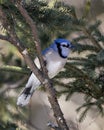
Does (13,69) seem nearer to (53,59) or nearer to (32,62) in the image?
(53,59)

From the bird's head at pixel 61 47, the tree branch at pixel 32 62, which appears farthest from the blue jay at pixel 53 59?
the tree branch at pixel 32 62

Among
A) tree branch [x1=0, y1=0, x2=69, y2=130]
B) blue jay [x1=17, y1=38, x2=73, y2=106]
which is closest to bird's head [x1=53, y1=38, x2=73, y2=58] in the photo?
blue jay [x1=17, y1=38, x2=73, y2=106]

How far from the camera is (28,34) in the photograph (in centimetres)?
154

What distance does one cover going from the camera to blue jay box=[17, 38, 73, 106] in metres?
1.64

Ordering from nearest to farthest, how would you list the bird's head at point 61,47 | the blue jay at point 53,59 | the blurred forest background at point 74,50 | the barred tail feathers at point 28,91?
the blurred forest background at point 74,50, the barred tail feathers at point 28,91, the blue jay at point 53,59, the bird's head at point 61,47

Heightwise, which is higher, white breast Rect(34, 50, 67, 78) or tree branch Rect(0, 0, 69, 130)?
tree branch Rect(0, 0, 69, 130)

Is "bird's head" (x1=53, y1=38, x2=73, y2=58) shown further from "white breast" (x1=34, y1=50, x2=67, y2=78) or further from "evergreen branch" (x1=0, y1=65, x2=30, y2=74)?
"evergreen branch" (x1=0, y1=65, x2=30, y2=74)

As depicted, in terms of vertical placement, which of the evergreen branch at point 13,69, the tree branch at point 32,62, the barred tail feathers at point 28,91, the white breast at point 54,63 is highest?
the tree branch at point 32,62

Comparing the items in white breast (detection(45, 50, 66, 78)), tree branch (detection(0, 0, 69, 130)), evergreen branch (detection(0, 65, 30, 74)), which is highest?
tree branch (detection(0, 0, 69, 130))

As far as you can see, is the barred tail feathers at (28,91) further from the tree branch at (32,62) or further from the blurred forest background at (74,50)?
the tree branch at (32,62)

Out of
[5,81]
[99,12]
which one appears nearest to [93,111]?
[99,12]

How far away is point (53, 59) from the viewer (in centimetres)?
183

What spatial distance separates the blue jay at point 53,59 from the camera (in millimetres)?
1642

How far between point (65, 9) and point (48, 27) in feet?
0.36
